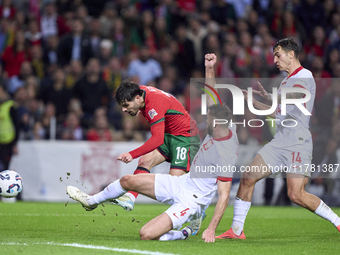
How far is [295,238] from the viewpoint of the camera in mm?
7285

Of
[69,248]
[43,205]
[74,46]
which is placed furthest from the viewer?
[74,46]

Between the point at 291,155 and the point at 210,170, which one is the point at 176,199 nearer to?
the point at 210,170

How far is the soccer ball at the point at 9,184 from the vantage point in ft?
24.4

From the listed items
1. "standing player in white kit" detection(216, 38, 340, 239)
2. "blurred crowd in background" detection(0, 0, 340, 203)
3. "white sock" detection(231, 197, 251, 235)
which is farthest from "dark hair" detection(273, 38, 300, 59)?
"blurred crowd in background" detection(0, 0, 340, 203)

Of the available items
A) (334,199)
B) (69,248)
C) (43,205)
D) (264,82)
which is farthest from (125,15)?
(69,248)

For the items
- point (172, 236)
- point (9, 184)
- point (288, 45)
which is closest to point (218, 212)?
point (172, 236)

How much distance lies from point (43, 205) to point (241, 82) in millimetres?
5060

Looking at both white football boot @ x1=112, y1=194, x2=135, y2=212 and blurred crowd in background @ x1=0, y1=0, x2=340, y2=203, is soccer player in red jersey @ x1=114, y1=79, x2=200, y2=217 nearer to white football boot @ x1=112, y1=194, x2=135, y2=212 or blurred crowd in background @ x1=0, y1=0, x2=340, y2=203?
white football boot @ x1=112, y1=194, x2=135, y2=212

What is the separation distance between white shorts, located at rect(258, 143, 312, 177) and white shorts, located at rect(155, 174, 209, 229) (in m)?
1.03

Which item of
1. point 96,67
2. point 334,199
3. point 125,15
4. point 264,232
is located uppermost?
point 125,15

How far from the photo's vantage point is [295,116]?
23.5 feet

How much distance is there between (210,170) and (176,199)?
0.51 meters

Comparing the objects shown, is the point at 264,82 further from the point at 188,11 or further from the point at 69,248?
the point at 69,248

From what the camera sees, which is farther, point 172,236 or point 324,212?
point 324,212
